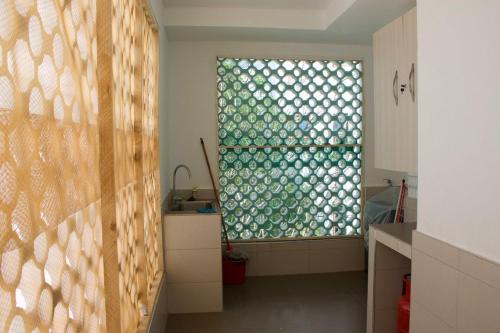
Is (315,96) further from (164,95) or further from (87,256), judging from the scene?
(87,256)

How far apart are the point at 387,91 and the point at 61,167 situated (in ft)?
7.50

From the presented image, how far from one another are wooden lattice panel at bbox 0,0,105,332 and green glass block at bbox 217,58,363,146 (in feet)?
8.18

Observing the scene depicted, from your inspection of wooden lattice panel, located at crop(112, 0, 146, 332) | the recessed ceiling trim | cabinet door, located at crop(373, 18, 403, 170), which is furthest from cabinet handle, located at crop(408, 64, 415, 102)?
wooden lattice panel, located at crop(112, 0, 146, 332)

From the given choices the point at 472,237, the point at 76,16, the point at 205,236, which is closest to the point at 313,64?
the point at 205,236

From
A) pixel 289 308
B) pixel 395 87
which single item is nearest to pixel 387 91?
pixel 395 87

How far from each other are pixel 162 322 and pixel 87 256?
169cm

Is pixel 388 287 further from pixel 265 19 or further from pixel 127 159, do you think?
pixel 265 19

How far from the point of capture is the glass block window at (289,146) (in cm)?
361

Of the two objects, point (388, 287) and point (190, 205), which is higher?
point (190, 205)

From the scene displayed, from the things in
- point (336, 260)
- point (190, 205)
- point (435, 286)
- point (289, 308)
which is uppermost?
point (190, 205)

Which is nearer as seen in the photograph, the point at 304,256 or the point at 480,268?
the point at 480,268

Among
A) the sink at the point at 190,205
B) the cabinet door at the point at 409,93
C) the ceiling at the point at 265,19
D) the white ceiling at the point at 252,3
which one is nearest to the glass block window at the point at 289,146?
the sink at the point at 190,205

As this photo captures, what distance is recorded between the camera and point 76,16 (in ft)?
3.22

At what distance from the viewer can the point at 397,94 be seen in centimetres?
247
